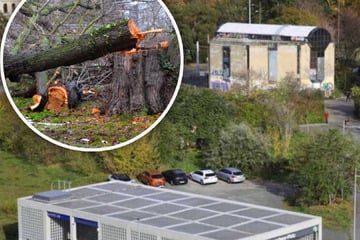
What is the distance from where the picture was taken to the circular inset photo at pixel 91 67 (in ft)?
19.9

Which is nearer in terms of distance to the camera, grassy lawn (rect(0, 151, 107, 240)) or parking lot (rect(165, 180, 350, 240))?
grassy lawn (rect(0, 151, 107, 240))

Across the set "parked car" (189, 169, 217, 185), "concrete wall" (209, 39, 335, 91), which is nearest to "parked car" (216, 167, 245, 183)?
"parked car" (189, 169, 217, 185)

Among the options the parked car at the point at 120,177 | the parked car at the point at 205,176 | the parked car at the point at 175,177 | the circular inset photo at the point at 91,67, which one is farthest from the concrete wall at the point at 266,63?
the circular inset photo at the point at 91,67

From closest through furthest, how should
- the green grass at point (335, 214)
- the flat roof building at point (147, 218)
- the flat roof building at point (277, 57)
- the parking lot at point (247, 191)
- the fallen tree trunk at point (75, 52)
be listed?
the fallen tree trunk at point (75, 52) < the flat roof building at point (147, 218) < the green grass at point (335, 214) < the parking lot at point (247, 191) < the flat roof building at point (277, 57)

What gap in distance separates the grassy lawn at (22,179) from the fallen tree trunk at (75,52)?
8785mm

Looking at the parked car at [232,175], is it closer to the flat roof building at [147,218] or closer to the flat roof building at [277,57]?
the flat roof building at [147,218]

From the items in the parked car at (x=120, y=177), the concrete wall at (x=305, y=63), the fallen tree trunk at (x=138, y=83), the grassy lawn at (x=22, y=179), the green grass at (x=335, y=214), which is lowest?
the green grass at (x=335, y=214)

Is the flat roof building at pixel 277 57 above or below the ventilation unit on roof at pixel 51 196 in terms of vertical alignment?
above

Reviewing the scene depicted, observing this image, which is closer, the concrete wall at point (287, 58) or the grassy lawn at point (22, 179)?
the grassy lawn at point (22, 179)

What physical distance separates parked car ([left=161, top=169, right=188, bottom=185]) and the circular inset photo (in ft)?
33.2

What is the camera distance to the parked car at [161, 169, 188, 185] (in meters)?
17.4

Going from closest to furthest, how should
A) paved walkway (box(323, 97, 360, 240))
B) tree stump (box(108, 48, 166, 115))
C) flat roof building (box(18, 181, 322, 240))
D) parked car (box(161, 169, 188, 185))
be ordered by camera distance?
1. tree stump (box(108, 48, 166, 115))
2. flat roof building (box(18, 181, 322, 240))
3. parked car (box(161, 169, 188, 185))
4. paved walkway (box(323, 97, 360, 240))

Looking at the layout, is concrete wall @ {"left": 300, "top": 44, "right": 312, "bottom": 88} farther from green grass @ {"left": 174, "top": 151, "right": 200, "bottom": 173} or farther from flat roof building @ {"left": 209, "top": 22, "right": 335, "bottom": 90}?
green grass @ {"left": 174, "top": 151, "right": 200, "bottom": 173}

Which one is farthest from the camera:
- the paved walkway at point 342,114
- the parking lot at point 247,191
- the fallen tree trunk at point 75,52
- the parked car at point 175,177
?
the paved walkway at point 342,114
